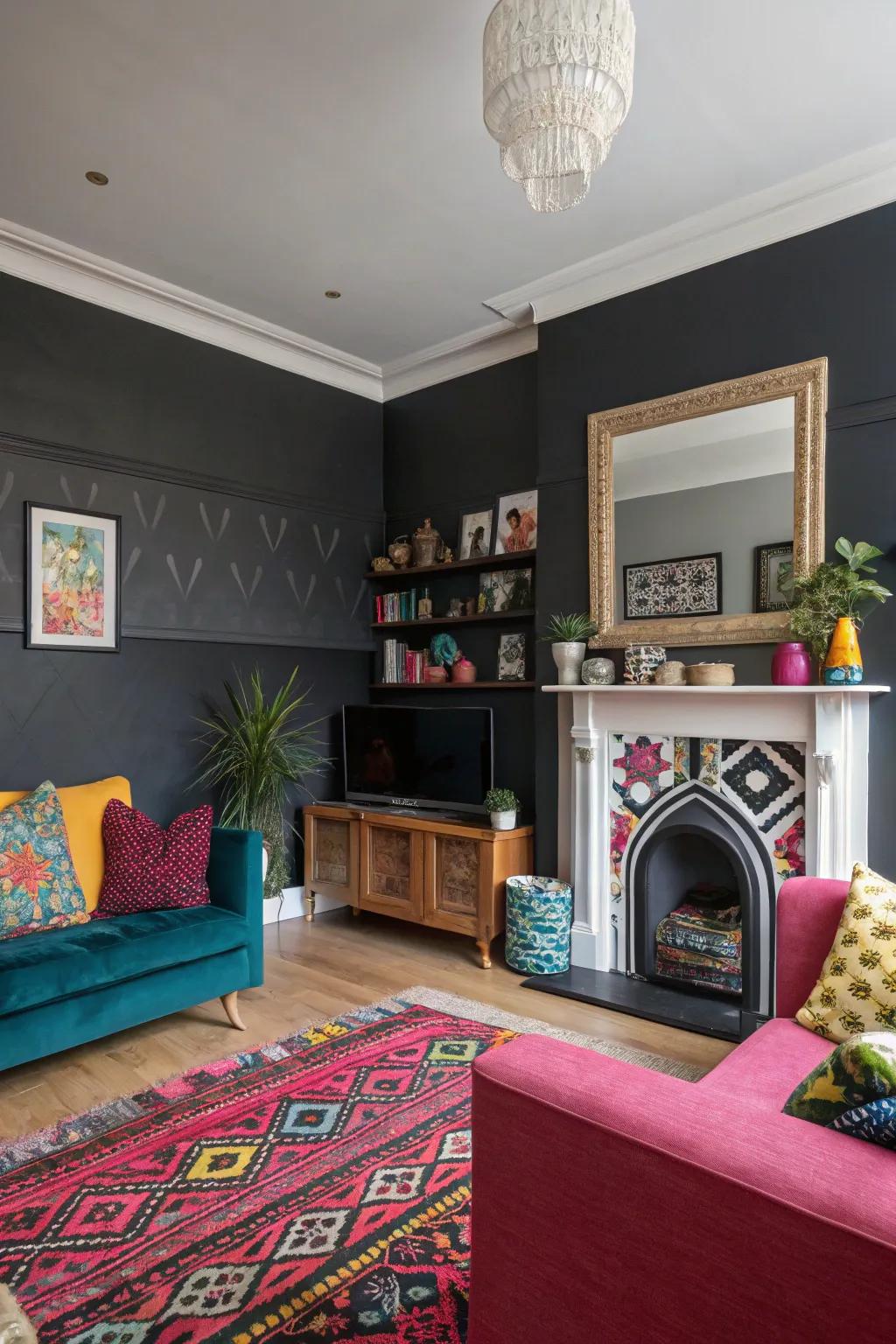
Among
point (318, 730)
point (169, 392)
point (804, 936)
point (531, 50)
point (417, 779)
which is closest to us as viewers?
point (531, 50)

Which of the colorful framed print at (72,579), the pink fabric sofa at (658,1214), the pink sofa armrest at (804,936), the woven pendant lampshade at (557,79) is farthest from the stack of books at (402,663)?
the pink fabric sofa at (658,1214)

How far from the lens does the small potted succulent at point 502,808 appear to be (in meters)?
4.03

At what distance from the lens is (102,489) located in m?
4.00

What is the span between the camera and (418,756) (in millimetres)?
4609

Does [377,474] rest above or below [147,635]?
above

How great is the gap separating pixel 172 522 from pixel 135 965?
227 centimetres

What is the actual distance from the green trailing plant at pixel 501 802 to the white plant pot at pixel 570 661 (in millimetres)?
645

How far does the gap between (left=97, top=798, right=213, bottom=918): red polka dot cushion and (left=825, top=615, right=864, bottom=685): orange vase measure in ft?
8.16

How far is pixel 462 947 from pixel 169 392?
10.5 ft

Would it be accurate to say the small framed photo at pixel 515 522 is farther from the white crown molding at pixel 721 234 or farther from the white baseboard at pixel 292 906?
the white baseboard at pixel 292 906

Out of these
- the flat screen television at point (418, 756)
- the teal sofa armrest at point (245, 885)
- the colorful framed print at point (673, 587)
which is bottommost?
the teal sofa armrest at point (245, 885)

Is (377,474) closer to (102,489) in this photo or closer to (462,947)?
(102,489)

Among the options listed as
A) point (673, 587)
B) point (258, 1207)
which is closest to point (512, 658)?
point (673, 587)

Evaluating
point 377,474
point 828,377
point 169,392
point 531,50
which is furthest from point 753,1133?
point 377,474
